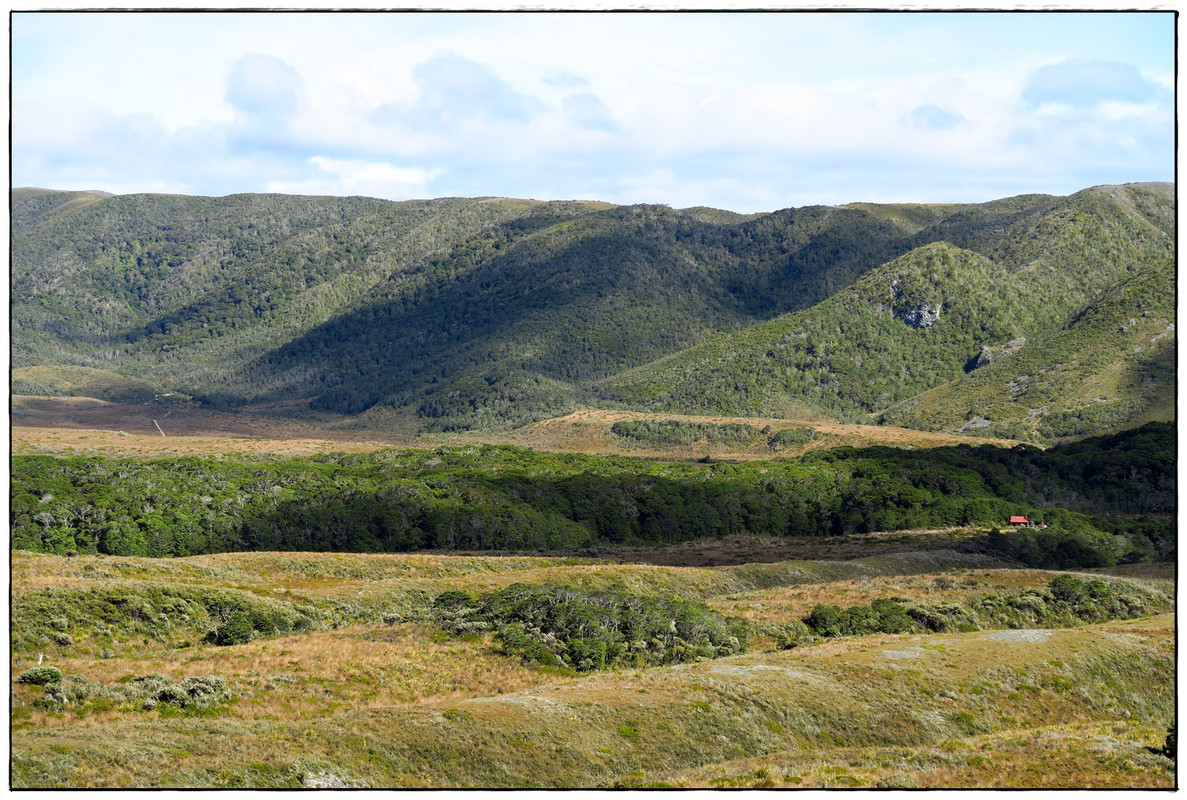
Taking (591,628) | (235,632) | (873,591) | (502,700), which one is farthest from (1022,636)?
(235,632)

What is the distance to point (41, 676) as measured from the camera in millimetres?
43344

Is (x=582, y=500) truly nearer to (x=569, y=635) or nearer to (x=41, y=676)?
(x=569, y=635)

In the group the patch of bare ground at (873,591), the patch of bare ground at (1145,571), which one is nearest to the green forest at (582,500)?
the patch of bare ground at (1145,571)

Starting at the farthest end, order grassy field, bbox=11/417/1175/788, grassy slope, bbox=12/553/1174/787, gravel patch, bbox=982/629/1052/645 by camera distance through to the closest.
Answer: gravel patch, bbox=982/629/1052/645 < grassy field, bbox=11/417/1175/788 < grassy slope, bbox=12/553/1174/787

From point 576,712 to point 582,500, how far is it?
312ft

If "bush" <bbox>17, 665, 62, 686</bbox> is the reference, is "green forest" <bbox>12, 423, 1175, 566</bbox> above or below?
below

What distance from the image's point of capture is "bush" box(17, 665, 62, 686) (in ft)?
141

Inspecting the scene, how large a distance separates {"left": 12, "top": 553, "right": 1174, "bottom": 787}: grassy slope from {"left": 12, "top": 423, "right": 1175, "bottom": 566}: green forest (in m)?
35.4

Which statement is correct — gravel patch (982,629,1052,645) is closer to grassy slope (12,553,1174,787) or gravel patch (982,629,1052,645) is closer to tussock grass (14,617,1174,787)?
tussock grass (14,617,1174,787)

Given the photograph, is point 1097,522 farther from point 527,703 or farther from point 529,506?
point 527,703

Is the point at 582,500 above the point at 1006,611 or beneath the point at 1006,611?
above

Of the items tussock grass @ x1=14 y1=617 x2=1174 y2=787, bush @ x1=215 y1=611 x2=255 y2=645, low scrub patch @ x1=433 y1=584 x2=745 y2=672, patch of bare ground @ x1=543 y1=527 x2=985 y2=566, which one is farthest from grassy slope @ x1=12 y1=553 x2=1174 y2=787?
patch of bare ground @ x1=543 y1=527 x2=985 y2=566

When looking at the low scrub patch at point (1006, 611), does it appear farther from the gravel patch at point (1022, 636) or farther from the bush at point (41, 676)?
the bush at point (41, 676)

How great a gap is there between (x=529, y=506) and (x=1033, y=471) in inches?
2997
